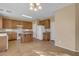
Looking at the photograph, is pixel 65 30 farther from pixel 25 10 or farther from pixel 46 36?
pixel 25 10

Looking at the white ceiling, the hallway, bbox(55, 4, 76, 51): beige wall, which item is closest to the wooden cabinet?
the hallway

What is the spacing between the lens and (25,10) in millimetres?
3035

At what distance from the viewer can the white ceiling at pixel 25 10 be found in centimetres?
289

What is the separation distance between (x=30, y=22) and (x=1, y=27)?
30.1 inches

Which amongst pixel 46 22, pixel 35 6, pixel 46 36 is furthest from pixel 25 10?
pixel 46 36

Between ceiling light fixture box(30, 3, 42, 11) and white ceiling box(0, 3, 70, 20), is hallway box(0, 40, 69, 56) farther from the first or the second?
ceiling light fixture box(30, 3, 42, 11)

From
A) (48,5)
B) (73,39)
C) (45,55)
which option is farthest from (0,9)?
(73,39)

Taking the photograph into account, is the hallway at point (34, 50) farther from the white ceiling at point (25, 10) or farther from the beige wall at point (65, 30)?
the white ceiling at point (25, 10)

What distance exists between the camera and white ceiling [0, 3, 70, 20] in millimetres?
2892

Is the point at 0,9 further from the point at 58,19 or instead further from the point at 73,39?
the point at 73,39

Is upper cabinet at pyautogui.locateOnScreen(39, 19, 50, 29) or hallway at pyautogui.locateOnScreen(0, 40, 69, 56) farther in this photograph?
upper cabinet at pyautogui.locateOnScreen(39, 19, 50, 29)

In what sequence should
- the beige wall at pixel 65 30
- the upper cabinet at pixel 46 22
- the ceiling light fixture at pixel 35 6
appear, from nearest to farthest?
the ceiling light fixture at pixel 35 6
the upper cabinet at pixel 46 22
the beige wall at pixel 65 30

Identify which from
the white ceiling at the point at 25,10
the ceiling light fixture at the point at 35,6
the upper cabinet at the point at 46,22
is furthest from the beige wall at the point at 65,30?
the ceiling light fixture at the point at 35,6

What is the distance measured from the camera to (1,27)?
3201 millimetres
